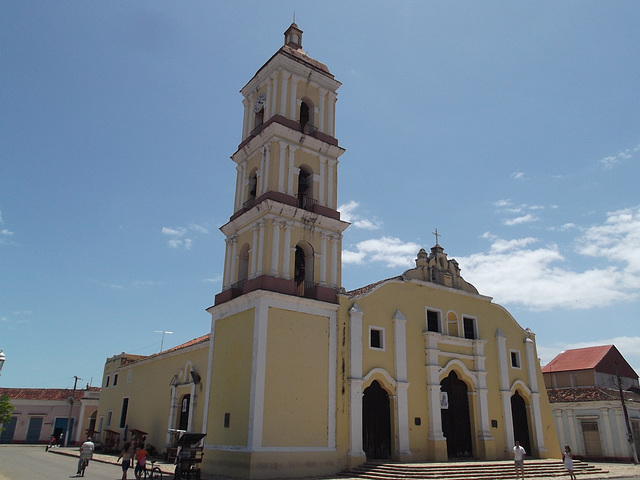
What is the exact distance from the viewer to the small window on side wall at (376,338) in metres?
21.3

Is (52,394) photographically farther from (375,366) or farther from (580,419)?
(580,419)

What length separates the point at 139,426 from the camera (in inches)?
1195

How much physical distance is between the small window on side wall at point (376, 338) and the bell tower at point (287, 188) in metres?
2.18

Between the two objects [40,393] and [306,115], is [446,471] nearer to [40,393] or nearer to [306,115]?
[306,115]

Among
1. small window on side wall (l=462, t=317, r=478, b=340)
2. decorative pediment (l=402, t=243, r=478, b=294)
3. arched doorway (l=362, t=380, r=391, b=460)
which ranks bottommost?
arched doorway (l=362, t=380, r=391, b=460)

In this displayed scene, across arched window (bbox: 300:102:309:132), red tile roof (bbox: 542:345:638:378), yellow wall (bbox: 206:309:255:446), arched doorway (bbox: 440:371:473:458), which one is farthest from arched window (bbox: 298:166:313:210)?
red tile roof (bbox: 542:345:638:378)

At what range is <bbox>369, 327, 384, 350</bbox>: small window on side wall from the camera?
2134 cm

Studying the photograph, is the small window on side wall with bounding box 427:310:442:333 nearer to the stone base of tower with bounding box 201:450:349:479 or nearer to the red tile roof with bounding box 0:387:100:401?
the stone base of tower with bounding box 201:450:349:479

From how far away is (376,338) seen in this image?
2156cm

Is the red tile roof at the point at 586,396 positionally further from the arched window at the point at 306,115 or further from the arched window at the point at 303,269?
the arched window at the point at 306,115

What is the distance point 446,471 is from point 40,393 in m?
43.6

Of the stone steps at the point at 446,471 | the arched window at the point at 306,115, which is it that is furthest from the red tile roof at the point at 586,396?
the arched window at the point at 306,115

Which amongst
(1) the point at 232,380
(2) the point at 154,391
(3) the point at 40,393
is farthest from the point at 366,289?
(3) the point at 40,393

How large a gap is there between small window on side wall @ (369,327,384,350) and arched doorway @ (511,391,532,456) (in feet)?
28.3
